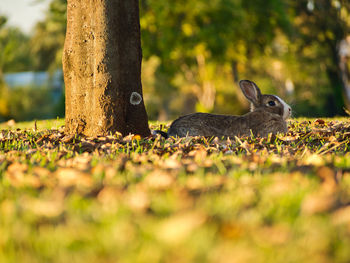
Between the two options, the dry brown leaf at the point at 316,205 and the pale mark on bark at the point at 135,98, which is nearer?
the dry brown leaf at the point at 316,205

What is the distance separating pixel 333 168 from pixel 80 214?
7.59 ft

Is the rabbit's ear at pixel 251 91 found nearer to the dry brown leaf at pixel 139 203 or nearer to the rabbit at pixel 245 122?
the rabbit at pixel 245 122

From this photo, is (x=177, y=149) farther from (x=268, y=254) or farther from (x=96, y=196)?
(x=268, y=254)

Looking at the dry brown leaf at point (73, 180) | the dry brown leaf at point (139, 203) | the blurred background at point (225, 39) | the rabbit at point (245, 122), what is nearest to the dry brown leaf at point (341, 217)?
the dry brown leaf at point (139, 203)

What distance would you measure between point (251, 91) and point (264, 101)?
0.28 m

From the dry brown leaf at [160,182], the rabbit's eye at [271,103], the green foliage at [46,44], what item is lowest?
the dry brown leaf at [160,182]

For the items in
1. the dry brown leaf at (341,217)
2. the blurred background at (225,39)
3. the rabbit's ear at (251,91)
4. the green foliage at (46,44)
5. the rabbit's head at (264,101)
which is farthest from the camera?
the green foliage at (46,44)

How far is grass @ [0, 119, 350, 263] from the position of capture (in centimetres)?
170

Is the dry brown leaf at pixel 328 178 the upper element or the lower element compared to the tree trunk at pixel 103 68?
lower

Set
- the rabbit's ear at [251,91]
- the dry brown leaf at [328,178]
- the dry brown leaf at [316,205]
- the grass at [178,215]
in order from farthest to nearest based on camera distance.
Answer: the rabbit's ear at [251,91]
the dry brown leaf at [328,178]
the dry brown leaf at [316,205]
the grass at [178,215]

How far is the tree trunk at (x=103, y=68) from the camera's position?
18.7 ft

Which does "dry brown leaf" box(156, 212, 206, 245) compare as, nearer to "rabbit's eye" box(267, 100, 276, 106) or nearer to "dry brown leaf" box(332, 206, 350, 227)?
"dry brown leaf" box(332, 206, 350, 227)

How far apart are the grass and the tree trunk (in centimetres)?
236

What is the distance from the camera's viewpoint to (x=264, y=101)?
6641mm
